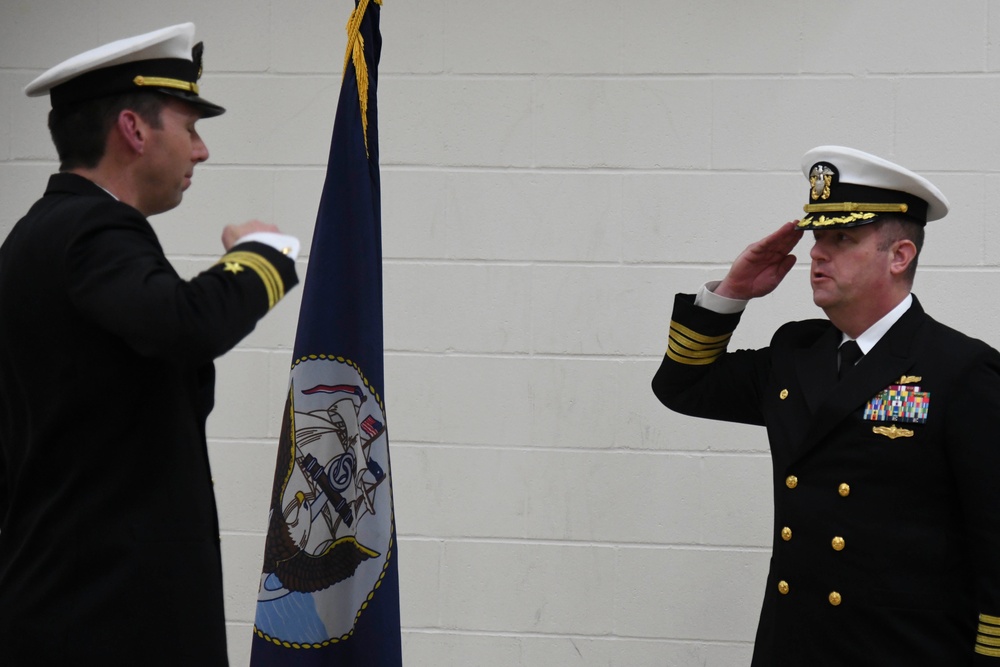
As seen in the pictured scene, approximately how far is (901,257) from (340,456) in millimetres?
1103

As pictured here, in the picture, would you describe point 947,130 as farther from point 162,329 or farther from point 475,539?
point 162,329

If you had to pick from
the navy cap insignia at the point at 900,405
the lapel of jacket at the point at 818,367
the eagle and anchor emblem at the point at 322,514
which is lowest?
the eagle and anchor emblem at the point at 322,514

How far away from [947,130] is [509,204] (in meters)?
1.15

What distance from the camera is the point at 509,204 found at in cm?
291

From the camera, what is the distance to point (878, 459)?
187cm

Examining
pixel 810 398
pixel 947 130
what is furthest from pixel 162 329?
pixel 947 130

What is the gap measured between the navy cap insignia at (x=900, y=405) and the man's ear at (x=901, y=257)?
0.73 feet

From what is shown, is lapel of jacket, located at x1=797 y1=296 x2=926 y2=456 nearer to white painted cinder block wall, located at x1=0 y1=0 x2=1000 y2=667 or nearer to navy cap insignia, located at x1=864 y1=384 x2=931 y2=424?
navy cap insignia, located at x1=864 y1=384 x2=931 y2=424

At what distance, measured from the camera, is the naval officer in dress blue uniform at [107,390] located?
1.46m

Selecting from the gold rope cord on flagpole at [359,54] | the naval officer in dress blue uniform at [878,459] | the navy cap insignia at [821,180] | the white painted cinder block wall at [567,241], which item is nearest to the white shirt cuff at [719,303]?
the naval officer in dress blue uniform at [878,459]

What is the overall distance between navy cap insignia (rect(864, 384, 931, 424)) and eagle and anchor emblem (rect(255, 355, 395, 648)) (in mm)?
919

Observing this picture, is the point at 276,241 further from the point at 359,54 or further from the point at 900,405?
the point at 900,405

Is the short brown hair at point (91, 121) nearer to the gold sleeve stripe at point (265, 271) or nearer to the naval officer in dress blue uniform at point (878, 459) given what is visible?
the gold sleeve stripe at point (265, 271)

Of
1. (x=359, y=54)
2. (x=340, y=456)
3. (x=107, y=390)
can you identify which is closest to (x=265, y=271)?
(x=107, y=390)
